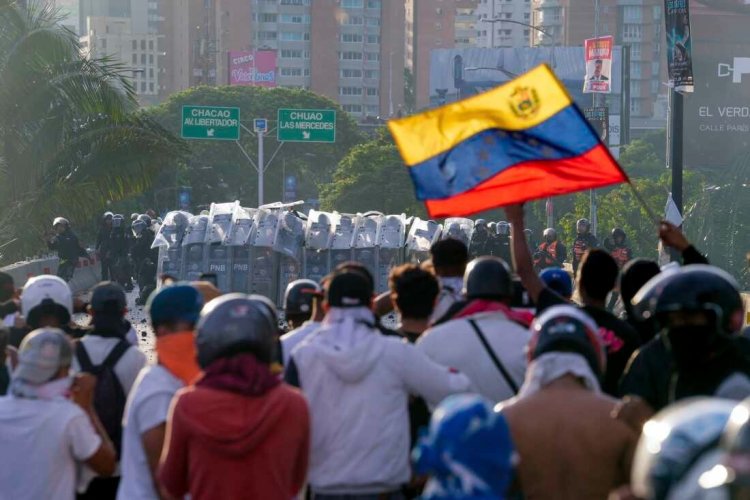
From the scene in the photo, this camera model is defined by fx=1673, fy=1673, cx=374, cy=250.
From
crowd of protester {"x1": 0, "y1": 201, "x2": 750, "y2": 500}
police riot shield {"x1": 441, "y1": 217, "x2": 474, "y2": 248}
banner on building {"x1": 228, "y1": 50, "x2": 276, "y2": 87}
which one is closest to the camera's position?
crowd of protester {"x1": 0, "y1": 201, "x2": 750, "y2": 500}

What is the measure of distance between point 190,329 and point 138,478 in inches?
22.7

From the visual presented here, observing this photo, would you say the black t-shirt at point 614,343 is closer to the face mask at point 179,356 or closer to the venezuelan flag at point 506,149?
the venezuelan flag at point 506,149

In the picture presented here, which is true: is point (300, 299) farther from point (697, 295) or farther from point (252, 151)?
point (252, 151)

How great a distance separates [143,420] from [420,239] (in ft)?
83.0

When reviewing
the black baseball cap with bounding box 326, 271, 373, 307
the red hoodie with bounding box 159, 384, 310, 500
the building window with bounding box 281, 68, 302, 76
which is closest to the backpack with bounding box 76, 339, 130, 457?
the black baseball cap with bounding box 326, 271, 373, 307

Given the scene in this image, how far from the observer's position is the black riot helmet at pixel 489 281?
6469 mm

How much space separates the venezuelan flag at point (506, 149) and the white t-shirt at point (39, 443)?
7.95 ft

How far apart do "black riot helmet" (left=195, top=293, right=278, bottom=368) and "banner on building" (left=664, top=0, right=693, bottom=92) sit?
15114 millimetres

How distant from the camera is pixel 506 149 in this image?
7.76 m

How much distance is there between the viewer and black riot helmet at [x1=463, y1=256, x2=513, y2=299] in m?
6.47

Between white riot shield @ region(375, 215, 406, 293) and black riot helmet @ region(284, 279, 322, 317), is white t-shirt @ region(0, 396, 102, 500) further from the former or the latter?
white riot shield @ region(375, 215, 406, 293)

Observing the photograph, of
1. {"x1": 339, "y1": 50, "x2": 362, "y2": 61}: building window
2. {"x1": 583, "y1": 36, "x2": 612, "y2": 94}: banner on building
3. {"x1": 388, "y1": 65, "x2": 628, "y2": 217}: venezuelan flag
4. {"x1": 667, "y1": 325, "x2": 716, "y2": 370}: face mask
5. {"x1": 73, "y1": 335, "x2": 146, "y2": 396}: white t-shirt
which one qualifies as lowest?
{"x1": 73, "y1": 335, "x2": 146, "y2": 396}: white t-shirt

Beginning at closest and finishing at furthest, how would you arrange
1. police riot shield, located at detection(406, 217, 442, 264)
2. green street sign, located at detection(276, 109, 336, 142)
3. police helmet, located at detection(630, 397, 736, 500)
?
police helmet, located at detection(630, 397, 736, 500)
police riot shield, located at detection(406, 217, 442, 264)
green street sign, located at detection(276, 109, 336, 142)

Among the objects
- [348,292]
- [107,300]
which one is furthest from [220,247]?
→ [348,292]
